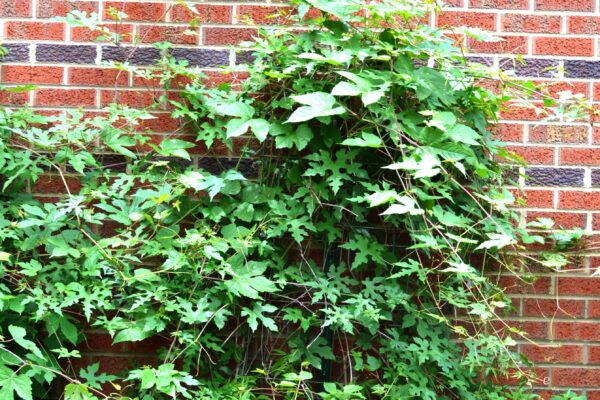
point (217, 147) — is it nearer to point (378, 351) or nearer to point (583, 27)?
point (378, 351)

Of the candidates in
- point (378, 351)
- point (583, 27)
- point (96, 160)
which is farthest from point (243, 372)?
point (583, 27)

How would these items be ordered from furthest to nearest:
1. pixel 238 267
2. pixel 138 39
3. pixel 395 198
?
pixel 138 39 < pixel 238 267 < pixel 395 198

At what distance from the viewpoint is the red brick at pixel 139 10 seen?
308cm

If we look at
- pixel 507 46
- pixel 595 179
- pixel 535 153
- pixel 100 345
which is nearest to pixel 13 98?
pixel 100 345

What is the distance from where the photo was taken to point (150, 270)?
116 inches

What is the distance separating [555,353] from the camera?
3088mm

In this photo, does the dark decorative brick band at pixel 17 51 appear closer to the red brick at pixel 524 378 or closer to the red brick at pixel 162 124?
the red brick at pixel 162 124

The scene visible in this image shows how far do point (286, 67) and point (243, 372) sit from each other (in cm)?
119

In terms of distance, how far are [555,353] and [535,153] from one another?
83 cm

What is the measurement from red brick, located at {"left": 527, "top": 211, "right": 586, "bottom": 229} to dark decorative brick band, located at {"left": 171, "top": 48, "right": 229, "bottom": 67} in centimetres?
141

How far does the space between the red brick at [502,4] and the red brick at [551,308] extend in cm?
121

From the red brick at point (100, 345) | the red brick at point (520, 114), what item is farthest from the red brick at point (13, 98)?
the red brick at point (520, 114)

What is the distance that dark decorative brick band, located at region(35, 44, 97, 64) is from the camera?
10.1 feet

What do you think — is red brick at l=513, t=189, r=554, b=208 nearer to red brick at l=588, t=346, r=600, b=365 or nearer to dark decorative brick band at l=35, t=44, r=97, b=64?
red brick at l=588, t=346, r=600, b=365
